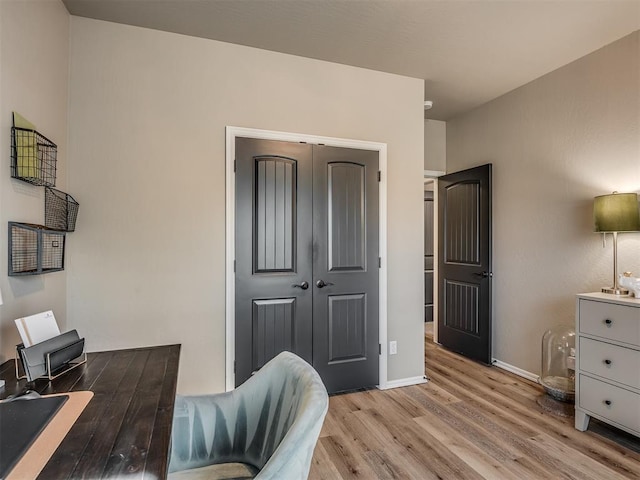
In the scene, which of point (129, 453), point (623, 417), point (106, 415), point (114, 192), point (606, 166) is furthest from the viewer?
point (606, 166)

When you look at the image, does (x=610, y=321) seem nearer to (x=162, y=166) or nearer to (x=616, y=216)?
(x=616, y=216)

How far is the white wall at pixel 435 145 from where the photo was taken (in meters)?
4.13

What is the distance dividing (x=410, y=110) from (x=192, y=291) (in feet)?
7.71

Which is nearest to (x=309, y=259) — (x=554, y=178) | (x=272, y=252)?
(x=272, y=252)

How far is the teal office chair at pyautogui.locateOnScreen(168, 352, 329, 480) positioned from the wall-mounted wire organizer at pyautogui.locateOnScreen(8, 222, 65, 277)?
953 mm

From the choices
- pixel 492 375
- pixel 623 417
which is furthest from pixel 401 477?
pixel 492 375

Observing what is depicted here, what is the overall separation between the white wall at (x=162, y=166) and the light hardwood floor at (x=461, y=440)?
3.30 feet

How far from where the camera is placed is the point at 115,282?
2.31 metres

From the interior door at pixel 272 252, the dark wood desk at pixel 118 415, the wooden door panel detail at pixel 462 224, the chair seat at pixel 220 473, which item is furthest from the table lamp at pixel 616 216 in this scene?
the dark wood desk at pixel 118 415

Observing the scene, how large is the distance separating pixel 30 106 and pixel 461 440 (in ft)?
9.87

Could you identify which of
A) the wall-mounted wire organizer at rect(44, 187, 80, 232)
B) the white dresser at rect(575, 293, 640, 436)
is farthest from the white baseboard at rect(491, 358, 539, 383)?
the wall-mounted wire organizer at rect(44, 187, 80, 232)

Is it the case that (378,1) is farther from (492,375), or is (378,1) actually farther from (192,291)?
(492,375)

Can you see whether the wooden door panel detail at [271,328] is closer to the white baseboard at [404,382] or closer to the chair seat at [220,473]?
the white baseboard at [404,382]

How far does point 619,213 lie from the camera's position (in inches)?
90.7
